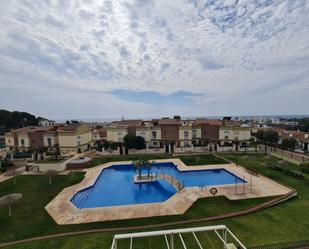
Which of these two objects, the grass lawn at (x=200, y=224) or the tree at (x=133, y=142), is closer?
the grass lawn at (x=200, y=224)

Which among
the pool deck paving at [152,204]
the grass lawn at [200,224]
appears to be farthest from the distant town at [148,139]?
the grass lawn at [200,224]

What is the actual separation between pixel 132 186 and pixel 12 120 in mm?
55671

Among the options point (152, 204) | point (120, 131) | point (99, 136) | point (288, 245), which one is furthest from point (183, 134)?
point (288, 245)

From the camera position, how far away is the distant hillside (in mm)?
58031

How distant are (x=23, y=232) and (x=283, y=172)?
26.1m

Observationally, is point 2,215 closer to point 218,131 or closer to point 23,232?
point 23,232

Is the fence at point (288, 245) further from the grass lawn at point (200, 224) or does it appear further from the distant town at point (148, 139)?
the distant town at point (148, 139)

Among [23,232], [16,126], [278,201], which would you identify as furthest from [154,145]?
[16,126]

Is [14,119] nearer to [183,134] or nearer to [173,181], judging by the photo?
[183,134]

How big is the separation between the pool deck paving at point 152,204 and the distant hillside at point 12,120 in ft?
167

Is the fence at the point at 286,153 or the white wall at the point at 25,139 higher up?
the white wall at the point at 25,139

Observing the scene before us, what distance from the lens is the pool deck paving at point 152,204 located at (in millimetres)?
13547

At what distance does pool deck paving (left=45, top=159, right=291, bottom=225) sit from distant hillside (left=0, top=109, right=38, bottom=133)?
5077 cm

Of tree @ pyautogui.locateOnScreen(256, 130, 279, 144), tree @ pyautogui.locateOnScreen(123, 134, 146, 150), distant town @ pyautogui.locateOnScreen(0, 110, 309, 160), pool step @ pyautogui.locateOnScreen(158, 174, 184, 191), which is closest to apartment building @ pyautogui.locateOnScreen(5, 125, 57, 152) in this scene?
distant town @ pyautogui.locateOnScreen(0, 110, 309, 160)
